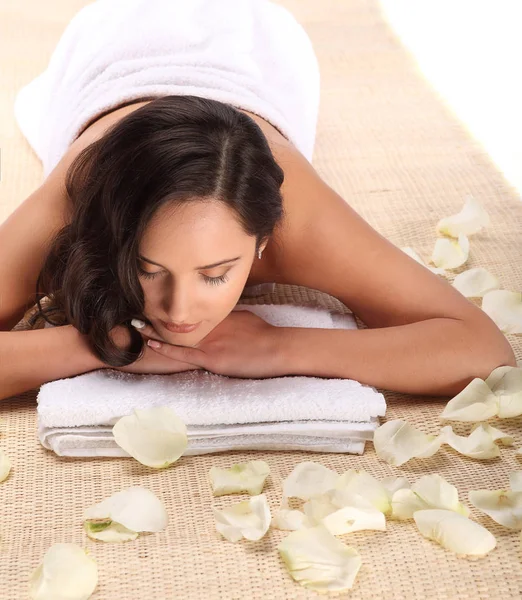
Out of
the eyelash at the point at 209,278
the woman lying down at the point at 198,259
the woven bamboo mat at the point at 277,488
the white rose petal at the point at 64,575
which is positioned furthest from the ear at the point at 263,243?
the white rose petal at the point at 64,575

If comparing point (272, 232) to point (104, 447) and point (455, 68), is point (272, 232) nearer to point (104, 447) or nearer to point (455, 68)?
point (104, 447)

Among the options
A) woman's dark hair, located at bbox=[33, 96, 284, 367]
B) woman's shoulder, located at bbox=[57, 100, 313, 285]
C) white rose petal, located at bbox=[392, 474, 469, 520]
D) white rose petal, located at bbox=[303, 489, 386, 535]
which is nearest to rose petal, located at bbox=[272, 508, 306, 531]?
white rose petal, located at bbox=[303, 489, 386, 535]

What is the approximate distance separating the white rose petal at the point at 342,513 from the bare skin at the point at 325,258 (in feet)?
1.19

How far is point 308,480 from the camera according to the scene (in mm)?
1106

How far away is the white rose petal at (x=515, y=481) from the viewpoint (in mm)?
1108

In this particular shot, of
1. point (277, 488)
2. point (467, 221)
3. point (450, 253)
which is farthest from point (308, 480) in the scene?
point (467, 221)

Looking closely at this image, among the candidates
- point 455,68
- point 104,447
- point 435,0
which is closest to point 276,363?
point 104,447

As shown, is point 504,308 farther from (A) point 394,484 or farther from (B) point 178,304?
(B) point 178,304

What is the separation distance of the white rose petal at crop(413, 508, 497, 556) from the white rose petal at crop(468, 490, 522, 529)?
42 millimetres

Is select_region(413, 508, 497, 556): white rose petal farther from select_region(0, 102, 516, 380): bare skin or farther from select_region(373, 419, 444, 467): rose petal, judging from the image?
select_region(0, 102, 516, 380): bare skin

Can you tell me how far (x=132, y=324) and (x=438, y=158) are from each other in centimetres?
99

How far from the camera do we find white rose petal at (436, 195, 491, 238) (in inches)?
66.6

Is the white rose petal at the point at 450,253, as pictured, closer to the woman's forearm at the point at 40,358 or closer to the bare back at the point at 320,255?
the bare back at the point at 320,255

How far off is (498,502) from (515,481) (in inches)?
1.7
